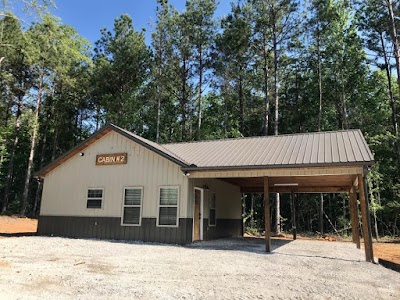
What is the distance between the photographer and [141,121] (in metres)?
28.9

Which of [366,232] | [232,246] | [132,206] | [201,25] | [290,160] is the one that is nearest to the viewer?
[366,232]

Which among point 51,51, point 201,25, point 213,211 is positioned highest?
point 201,25

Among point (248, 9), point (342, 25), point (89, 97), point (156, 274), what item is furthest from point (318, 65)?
point (156, 274)

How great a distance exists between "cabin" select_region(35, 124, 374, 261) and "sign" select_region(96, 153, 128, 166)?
0.04 m

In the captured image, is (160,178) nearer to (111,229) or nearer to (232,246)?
(111,229)

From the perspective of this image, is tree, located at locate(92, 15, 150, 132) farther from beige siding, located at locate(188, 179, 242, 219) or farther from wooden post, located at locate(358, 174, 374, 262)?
wooden post, located at locate(358, 174, 374, 262)

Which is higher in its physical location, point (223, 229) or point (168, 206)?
point (168, 206)

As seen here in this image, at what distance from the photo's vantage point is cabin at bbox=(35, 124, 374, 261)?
1031cm

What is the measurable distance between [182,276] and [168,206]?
570cm

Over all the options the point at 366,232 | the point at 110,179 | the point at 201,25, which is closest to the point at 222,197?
the point at 110,179

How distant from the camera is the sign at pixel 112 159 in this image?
12.2 m

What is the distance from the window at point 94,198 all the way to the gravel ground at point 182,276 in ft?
12.8

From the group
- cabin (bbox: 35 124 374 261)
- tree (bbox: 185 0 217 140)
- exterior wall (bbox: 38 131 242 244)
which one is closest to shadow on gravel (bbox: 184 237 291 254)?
cabin (bbox: 35 124 374 261)

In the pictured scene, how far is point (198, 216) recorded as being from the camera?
40.4 ft
